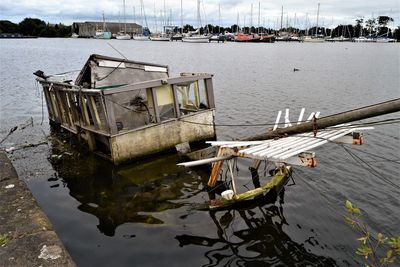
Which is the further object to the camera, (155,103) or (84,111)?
(84,111)

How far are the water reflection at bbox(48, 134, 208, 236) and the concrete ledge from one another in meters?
1.91

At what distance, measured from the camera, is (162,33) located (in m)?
150

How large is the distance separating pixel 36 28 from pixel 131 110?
179 m

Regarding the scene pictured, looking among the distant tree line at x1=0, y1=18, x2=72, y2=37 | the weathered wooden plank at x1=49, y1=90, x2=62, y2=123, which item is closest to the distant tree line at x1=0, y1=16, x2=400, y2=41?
the distant tree line at x1=0, y1=18, x2=72, y2=37

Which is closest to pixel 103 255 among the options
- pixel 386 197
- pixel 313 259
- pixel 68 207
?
pixel 68 207

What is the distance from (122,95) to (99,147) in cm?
→ 235

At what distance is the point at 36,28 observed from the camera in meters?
166

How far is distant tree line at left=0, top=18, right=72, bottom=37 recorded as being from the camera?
166m

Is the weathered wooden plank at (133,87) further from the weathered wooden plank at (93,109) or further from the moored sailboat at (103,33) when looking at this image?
the moored sailboat at (103,33)

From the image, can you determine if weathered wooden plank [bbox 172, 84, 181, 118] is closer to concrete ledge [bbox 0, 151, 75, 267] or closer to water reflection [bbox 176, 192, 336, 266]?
water reflection [bbox 176, 192, 336, 266]

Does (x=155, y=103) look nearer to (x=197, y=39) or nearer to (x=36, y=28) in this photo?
(x=197, y=39)

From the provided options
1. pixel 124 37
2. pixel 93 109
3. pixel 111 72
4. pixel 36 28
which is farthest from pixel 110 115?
pixel 36 28

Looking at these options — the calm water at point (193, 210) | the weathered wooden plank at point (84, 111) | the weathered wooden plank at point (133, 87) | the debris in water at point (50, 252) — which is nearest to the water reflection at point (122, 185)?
the calm water at point (193, 210)

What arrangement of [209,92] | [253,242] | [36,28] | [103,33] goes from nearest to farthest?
[253,242], [209,92], [103,33], [36,28]
